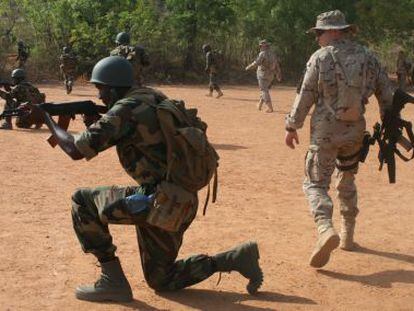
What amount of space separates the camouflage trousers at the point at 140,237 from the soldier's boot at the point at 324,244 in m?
0.85

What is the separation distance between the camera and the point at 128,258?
555cm

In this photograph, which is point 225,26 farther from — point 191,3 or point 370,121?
point 370,121

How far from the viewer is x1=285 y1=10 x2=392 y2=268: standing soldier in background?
5.38 metres

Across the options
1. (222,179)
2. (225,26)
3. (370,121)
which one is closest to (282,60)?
(225,26)

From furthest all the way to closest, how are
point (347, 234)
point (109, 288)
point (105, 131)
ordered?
point (347, 234) → point (109, 288) → point (105, 131)

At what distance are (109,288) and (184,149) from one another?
1.09 metres

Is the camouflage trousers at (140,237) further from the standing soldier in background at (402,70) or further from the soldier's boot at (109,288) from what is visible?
the standing soldier in background at (402,70)

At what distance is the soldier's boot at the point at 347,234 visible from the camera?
5836mm

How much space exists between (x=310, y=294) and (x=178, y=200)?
1286mm

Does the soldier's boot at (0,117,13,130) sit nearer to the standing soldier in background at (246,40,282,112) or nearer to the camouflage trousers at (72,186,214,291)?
the standing soldier in background at (246,40,282,112)

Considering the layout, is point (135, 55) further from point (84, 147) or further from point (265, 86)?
point (265, 86)

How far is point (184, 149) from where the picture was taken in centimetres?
418

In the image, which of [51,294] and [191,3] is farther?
[191,3]

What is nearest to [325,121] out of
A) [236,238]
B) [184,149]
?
[236,238]
